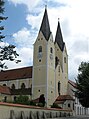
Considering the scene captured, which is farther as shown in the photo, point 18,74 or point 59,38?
point 59,38

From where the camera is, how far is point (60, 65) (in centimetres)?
8038

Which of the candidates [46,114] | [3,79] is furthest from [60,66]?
[46,114]

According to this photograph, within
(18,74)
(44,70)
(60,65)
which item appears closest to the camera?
(44,70)

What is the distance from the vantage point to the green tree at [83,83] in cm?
4069

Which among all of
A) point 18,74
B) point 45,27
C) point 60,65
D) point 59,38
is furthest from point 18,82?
point 45,27

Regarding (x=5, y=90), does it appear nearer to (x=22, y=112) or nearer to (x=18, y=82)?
(x=18, y=82)

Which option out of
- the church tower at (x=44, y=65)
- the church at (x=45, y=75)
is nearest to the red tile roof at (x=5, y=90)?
the church at (x=45, y=75)

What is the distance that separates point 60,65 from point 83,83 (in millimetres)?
39122

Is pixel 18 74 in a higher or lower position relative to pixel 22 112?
higher

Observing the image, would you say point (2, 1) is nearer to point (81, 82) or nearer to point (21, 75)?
point (81, 82)

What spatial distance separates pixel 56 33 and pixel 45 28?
382 inches

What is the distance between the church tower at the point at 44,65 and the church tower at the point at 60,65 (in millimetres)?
2807

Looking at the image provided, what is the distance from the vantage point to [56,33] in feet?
281

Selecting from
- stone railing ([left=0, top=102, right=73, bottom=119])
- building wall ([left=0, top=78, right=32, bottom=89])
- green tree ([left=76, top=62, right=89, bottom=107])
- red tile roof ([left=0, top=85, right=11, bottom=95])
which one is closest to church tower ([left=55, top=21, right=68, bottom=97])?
building wall ([left=0, top=78, right=32, bottom=89])
